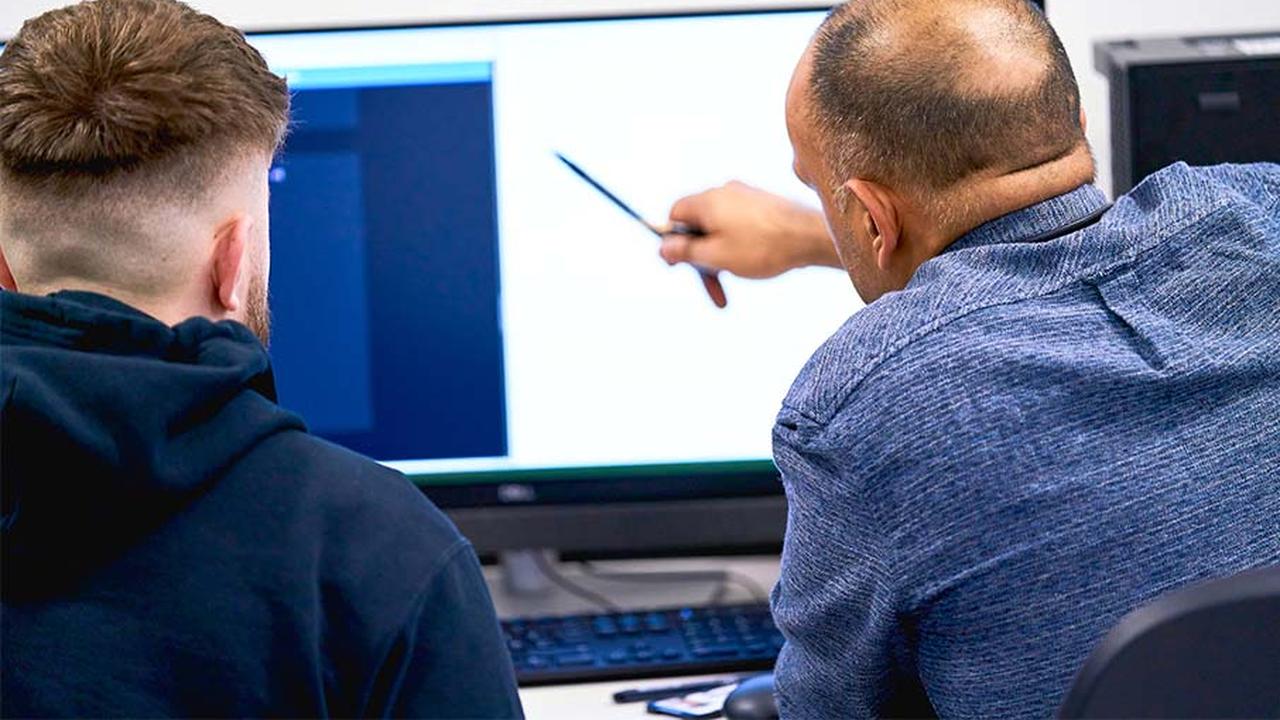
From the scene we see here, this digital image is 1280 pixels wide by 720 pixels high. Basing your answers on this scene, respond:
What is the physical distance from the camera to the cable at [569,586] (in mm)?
1793

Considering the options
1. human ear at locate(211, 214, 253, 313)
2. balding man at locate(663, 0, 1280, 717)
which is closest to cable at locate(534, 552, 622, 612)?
balding man at locate(663, 0, 1280, 717)

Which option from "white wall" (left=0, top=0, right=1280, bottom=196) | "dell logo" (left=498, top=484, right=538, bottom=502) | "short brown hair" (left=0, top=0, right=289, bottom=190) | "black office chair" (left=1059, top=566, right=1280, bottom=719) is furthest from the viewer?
"white wall" (left=0, top=0, right=1280, bottom=196)

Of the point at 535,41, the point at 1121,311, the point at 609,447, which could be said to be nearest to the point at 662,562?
the point at 609,447

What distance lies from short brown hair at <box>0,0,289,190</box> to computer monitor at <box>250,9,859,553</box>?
0.64 meters

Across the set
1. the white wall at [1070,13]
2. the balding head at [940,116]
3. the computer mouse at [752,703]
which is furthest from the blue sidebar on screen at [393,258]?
the balding head at [940,116]

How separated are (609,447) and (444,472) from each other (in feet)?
0.56

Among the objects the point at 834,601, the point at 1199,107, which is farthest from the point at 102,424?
the point at 1199,107

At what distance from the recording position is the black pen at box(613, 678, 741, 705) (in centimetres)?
149

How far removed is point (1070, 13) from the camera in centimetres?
197

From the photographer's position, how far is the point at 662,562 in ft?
6.33

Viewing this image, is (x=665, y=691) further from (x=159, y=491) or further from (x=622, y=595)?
(x=159, y=491)

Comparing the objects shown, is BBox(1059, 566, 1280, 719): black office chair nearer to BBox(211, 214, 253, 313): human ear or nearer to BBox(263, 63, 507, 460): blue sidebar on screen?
BBox(211, 214, 253, 313): human ear

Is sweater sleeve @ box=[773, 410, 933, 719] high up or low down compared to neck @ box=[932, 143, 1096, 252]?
down

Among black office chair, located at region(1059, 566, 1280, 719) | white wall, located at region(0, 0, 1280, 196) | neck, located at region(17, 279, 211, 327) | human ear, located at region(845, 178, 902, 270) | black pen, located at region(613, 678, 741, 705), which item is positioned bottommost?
black pen, located at region(613, 678, 741, 705)
